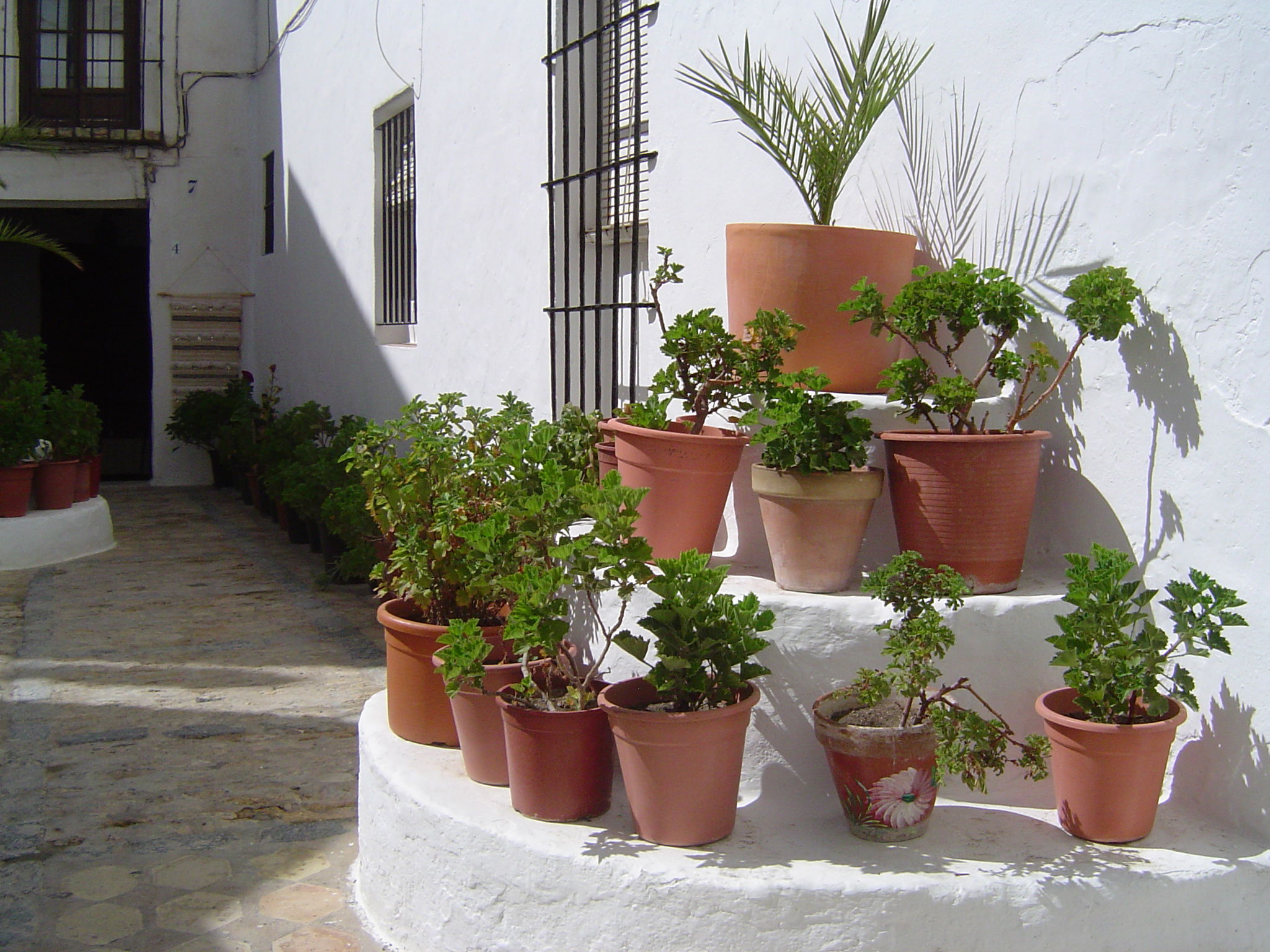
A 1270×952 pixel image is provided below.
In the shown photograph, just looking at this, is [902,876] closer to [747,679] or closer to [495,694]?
[747,679]

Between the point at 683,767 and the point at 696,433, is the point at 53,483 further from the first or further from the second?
the point at 683,767

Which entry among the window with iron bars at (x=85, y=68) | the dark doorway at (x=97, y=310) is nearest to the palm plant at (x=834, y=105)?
the window with iron bars at (x=85, y=68)

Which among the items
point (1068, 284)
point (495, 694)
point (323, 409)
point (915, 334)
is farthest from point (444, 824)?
point (323, 409)

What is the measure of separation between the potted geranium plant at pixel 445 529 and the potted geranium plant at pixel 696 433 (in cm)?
20

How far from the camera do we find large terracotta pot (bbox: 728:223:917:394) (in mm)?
3158

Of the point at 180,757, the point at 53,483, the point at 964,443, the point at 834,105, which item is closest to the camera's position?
the point at 964,443

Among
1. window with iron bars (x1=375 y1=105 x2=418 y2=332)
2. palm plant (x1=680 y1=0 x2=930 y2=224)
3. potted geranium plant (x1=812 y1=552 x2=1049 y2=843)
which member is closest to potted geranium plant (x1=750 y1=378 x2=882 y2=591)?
potted geranium plant (x1=812 y1=552 x2=1049 y2=843)

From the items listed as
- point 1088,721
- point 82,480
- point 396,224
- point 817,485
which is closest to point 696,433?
point 817,485

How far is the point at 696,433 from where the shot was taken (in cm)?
312

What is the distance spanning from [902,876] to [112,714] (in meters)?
3.27

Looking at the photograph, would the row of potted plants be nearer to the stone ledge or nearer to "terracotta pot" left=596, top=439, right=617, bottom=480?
"terracotta pot" left=596, top=439, right=617, bottom=480

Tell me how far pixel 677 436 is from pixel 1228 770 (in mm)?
1416

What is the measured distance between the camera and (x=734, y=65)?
388 centimetres

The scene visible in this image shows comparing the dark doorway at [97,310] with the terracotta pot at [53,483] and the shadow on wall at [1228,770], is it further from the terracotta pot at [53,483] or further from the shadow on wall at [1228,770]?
the shadow on wall at [1228,770]
